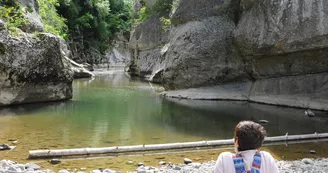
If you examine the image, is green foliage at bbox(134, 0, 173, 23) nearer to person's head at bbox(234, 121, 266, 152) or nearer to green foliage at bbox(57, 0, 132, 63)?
green foliage at bbox(57, 0, 132, 63)

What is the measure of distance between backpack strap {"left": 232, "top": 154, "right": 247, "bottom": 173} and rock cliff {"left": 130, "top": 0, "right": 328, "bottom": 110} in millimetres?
13252

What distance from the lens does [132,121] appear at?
13344 mm

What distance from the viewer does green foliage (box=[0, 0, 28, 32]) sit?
15.3 meters

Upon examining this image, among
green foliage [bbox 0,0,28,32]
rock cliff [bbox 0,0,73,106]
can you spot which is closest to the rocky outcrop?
rock cliff [bbox 0,0,73,106]

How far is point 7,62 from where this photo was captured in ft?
49.4

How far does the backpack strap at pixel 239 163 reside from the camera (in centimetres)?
267

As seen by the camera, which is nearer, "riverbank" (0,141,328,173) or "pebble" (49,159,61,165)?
"riverbank" (0,141,328,173)

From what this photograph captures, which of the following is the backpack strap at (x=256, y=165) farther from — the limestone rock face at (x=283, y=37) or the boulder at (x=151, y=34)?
the boulder at (x=151, y=34)

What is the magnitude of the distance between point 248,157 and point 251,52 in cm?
1652

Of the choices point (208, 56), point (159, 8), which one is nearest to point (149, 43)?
point (159, 8)

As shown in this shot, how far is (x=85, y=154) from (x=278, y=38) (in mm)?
10908

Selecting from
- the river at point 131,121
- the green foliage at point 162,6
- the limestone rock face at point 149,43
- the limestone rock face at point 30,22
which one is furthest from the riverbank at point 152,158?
the green foliage at point 162,6

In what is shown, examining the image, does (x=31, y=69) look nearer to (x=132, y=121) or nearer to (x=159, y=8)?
(x=132, y=121)

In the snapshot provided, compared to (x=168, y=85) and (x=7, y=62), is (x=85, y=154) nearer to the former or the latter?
(x=7, y=62)
